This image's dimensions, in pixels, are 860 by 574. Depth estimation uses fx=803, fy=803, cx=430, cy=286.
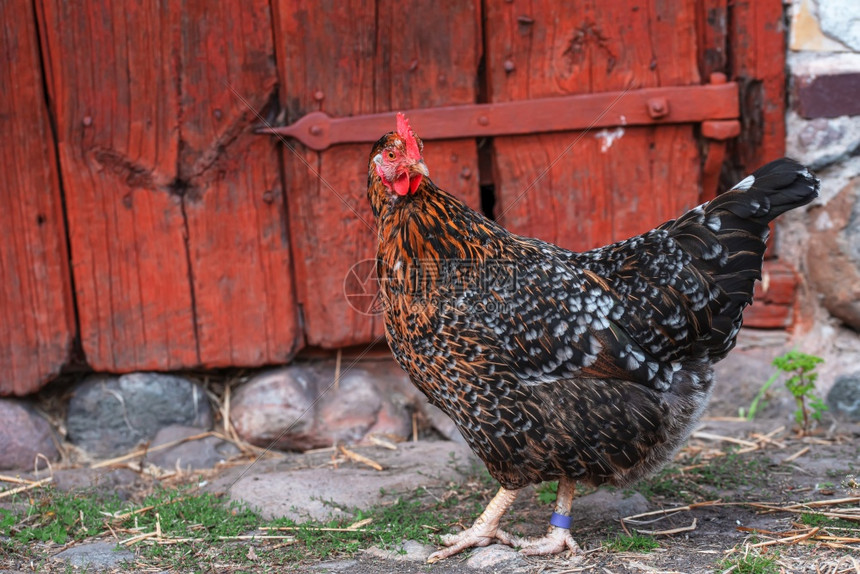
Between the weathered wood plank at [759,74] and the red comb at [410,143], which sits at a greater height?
the weathered wood plank at [759,74]

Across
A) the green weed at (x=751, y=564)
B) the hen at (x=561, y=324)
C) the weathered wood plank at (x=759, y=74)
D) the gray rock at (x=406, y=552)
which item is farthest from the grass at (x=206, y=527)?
the weathered wood plank at (x=759, y=74)

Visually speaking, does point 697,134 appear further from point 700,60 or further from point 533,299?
point 533,299

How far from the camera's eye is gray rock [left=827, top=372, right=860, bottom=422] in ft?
13.7

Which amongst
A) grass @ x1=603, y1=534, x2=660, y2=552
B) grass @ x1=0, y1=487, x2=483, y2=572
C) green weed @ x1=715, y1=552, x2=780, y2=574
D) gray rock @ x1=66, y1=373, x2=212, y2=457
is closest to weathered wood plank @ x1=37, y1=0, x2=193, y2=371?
gray rock @ x1=66, y1=373, x2=212, y2=457

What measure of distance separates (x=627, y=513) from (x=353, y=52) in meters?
2.52

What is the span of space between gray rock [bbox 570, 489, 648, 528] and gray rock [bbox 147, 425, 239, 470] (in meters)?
1.87

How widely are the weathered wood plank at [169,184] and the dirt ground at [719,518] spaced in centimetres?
91

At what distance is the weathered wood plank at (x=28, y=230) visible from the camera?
388cm

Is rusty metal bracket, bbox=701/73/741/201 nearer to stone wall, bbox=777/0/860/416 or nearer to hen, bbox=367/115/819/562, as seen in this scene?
stone wall, bbox=777/0/860/416

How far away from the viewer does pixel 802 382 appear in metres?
3.96

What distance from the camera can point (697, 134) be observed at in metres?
4.08

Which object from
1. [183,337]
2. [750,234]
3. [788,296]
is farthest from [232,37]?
[788,296]

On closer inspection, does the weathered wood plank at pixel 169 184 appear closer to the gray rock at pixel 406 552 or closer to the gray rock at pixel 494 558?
the gray rock at pixel 406 552

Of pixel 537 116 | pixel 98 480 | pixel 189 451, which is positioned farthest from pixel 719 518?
pixel 98 480
